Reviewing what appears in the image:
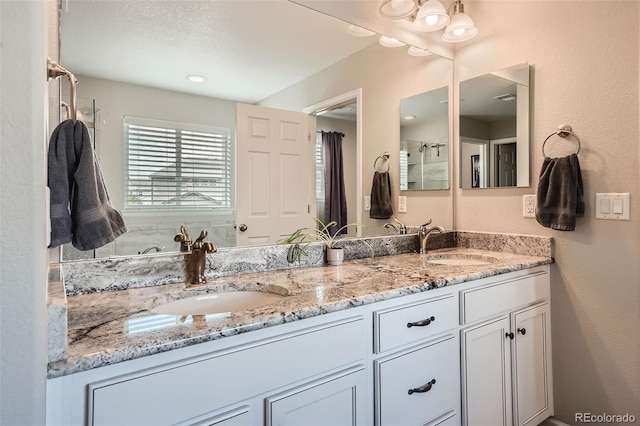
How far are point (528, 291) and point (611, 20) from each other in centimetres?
125

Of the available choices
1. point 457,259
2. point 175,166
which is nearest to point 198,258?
point 175,166

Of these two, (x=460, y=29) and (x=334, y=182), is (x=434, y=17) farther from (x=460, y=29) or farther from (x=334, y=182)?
(x=334, y=182)

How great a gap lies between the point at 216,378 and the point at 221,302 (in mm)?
415

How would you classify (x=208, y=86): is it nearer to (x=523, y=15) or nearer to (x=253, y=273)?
(x=253, y=273)

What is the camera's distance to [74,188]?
3.22 feet

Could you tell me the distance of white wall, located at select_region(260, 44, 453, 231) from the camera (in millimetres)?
1786

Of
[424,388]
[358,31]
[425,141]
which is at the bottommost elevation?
[424,388]

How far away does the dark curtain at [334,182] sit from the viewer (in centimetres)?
181

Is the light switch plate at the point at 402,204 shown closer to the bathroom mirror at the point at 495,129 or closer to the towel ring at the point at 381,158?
the towel ring at the point at 381,158

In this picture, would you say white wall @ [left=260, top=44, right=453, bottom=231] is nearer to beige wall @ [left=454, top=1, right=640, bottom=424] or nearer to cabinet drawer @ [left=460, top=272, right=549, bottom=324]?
beige wall @ [left=454, top=1, right=640, bottom=424]

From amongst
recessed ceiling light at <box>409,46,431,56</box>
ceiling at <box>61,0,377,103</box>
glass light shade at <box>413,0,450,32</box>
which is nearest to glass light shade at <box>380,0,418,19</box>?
glass light shade at <box>413,0,450,32</box>

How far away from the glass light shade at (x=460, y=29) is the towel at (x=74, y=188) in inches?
73.1

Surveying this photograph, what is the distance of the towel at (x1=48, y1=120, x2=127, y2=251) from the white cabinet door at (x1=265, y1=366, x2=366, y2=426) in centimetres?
66

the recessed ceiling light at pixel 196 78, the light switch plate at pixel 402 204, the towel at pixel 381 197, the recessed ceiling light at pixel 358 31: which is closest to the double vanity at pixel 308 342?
the towel at pixel 381 197
